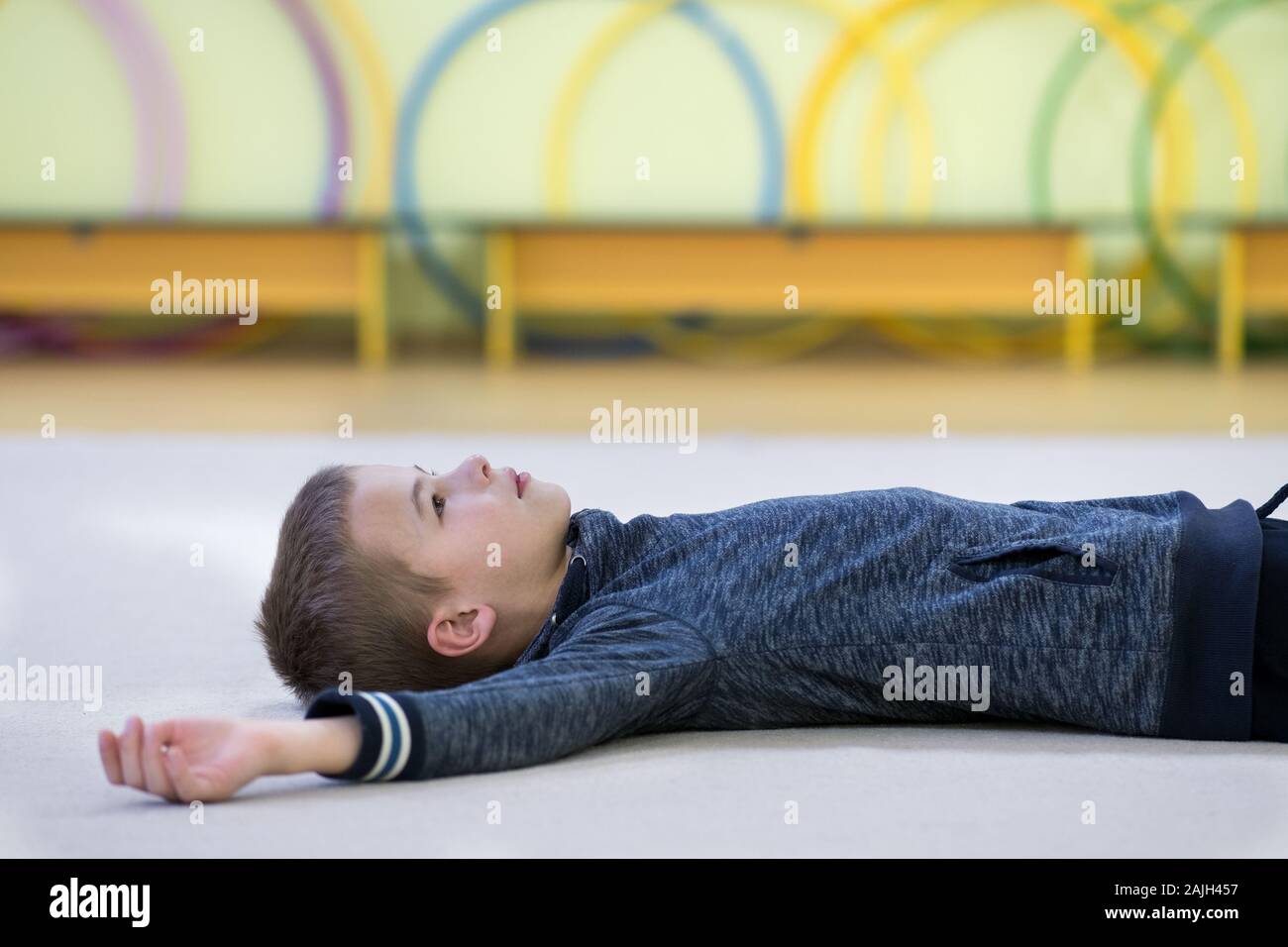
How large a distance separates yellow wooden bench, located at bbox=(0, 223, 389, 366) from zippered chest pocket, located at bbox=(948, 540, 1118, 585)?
4.29 meters

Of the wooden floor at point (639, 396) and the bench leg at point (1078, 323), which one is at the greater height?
the bench leg at point (1078, 323)

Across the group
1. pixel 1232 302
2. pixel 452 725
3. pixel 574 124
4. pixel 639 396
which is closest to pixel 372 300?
pixel 574 124

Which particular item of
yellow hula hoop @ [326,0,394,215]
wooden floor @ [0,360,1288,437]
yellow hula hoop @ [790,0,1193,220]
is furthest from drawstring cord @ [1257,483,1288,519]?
yellow hula hoop @ [326,0,394,215]

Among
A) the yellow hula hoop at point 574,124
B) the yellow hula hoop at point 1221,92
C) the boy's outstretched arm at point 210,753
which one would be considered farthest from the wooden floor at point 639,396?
the boy's outstretched arm at point 210,753

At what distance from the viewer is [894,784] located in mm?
1157

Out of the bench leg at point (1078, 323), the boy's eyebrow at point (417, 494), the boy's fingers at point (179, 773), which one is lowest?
the boy's fingers at point (179, 773)

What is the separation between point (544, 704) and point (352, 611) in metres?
0.25

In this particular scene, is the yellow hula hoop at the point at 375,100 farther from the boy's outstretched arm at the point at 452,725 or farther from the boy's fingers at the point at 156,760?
the boy's fingers at the point at 156,760

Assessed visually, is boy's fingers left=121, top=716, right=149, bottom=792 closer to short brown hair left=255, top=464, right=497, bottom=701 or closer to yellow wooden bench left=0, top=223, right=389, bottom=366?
short brown hair left=255, top=464, right=497, bottom=701

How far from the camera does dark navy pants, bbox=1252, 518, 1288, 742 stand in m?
1.25

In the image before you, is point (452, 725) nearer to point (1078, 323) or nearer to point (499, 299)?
point (499, 299)

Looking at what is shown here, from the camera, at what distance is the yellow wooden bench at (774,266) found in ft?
17.6

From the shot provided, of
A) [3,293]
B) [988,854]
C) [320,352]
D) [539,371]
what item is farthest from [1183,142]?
[988,854]
